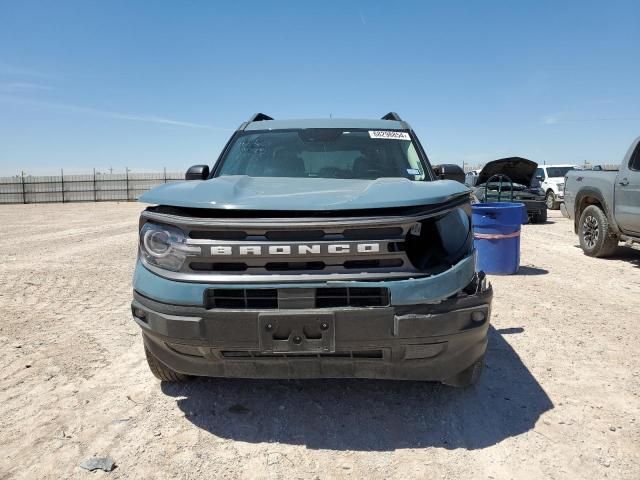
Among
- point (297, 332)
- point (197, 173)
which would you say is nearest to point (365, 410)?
point (297, 332)

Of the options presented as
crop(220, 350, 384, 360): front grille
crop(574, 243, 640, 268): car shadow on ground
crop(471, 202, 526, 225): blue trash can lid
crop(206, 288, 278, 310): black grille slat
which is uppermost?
crop(471, 202, 526, 225): blue trash can lid

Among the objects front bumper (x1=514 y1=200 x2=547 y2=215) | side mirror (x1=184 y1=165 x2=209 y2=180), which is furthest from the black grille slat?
front bumper (x1=514 y1=200 x2=547 y2=215)

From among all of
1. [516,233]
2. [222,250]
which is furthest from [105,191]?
[222,250]

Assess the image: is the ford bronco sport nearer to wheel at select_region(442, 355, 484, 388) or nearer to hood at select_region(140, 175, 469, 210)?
hood at select_region(140, 175, 469, 210)

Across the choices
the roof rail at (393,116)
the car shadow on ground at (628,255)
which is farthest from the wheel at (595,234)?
the roof rail at (393,116)

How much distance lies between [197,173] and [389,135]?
5.09 ft

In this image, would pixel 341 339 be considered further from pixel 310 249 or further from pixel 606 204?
pixel 606 204

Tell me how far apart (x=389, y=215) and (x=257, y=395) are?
60.8 inches

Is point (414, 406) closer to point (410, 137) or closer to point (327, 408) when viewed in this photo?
point (327, 408)

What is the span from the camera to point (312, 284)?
2.19 m

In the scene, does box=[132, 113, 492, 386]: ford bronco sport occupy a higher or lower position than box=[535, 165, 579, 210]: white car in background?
lower

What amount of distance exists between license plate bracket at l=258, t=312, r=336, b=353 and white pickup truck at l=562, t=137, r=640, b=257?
652cm

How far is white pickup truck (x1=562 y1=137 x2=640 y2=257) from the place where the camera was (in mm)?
6973

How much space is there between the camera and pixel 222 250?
7.31 ft
